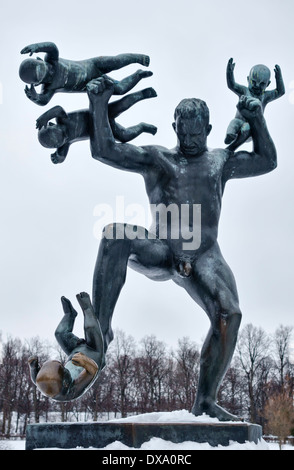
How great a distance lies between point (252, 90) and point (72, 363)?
2.84 metres

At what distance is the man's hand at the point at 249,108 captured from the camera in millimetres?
4598

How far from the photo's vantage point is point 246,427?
3.62m

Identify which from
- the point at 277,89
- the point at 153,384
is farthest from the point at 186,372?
the point at 277,89

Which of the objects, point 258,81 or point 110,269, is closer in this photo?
point 110,269

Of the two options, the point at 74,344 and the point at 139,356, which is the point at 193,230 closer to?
the point at 74,344

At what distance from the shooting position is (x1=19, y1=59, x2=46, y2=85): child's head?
13.2 feet

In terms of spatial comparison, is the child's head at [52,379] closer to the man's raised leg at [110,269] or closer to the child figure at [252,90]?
the man's raised leg at [110,269]

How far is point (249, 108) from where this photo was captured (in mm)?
4605

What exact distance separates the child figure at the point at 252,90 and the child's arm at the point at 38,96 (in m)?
1.49

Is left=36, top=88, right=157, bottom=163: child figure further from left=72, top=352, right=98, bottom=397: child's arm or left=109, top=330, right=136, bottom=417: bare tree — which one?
left=109, top=330, right=136, bottom=417: bare tree

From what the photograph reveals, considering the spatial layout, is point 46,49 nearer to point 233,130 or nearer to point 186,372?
point 233,130

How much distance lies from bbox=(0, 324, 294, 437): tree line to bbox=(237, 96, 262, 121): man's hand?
34.8m

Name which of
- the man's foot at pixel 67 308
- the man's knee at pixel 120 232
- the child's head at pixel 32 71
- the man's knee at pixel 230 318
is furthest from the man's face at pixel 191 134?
the man's foot at pixel 67 308
